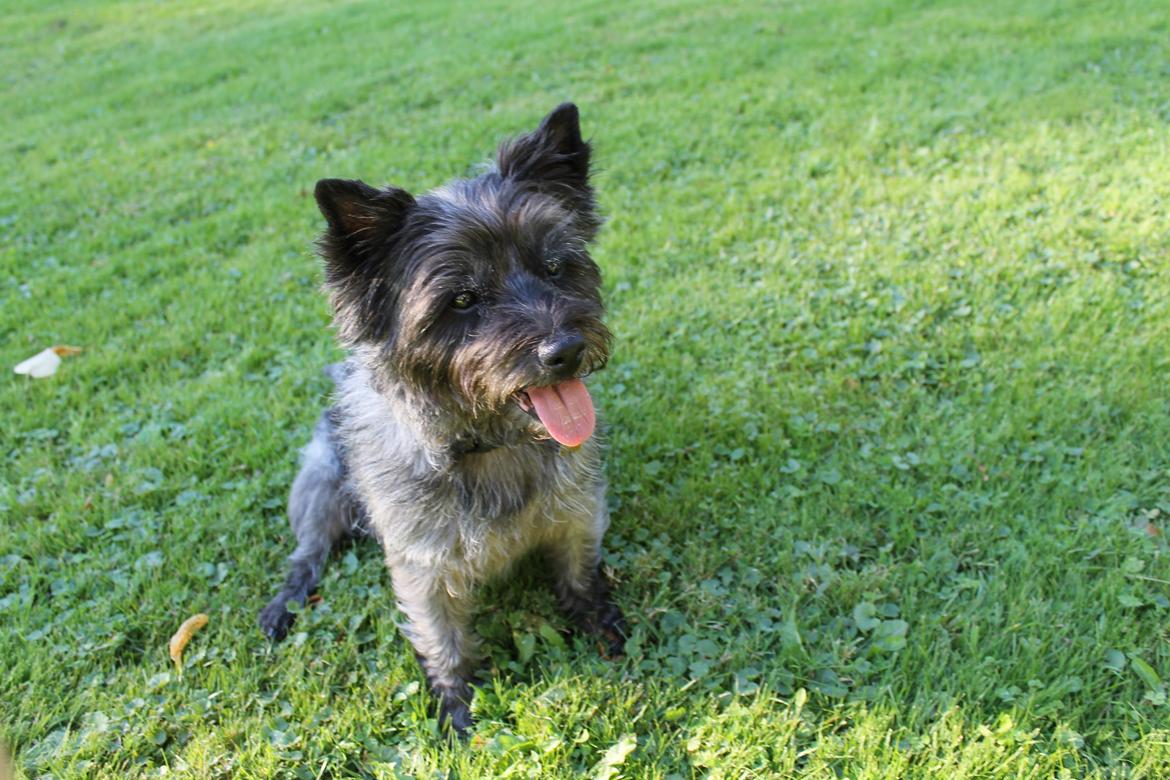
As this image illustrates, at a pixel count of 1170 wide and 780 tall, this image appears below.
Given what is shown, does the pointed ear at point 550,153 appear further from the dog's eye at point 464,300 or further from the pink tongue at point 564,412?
the pink tongue at point 564,412

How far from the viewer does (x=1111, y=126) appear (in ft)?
21.3

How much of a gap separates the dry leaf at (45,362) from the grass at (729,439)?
0.13m

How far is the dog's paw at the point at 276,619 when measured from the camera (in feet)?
11.6

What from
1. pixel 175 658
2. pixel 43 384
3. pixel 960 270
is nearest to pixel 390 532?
pixel 175 658

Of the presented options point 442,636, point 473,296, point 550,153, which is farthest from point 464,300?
point 442,636

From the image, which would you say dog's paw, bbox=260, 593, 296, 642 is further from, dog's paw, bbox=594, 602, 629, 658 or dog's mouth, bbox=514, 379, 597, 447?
dog's mouth, bbox=514, 379, 597, 447

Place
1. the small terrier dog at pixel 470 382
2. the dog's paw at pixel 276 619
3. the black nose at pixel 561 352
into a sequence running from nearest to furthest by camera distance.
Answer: the black nose at pixel 561 352
the small terrier dog at pixel 470 382
the dog's paw at pixel 276 619

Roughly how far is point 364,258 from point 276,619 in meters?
1.82

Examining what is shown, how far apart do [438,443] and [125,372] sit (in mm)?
3496

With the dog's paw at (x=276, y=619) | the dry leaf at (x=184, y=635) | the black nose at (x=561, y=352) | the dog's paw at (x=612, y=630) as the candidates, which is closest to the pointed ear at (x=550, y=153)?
the black nose at (x=561, y=352)

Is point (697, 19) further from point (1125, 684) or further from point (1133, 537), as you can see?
point (1125, 684)

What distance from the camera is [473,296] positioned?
2691 millimetres

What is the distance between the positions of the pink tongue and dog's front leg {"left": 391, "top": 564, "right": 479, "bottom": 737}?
2.89 ft

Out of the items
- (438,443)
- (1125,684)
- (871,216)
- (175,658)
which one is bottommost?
(1125,684)
